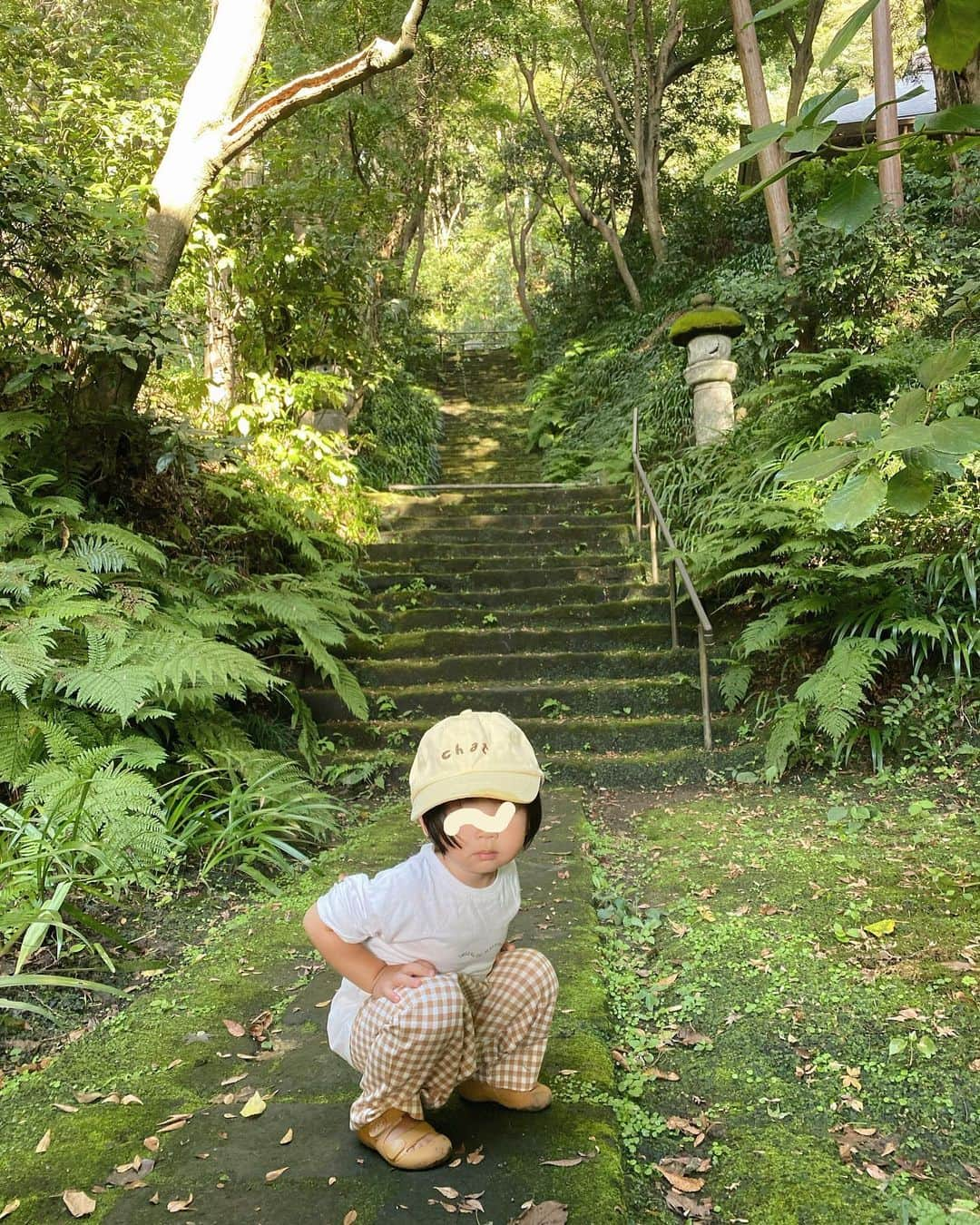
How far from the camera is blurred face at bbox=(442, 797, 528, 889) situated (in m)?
1.51

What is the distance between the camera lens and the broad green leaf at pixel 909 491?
0.75 m

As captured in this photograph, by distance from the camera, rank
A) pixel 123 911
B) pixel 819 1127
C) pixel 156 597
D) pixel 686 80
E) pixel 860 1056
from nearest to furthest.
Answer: pixel 819 1127 < pixel 860 1056 < pixel 123 911 < pixel 156 597 < pixel 686 80

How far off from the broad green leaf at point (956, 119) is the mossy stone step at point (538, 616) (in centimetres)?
532

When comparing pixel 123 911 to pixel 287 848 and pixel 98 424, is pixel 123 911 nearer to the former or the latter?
pixel 287 848

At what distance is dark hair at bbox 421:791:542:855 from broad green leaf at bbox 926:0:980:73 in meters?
1.18

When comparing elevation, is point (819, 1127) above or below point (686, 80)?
below

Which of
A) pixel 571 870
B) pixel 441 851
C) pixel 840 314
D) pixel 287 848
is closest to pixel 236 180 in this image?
pixel 840 314

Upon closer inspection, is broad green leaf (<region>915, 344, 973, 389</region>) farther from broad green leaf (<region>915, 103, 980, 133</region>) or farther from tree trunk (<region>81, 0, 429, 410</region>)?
tree trunk (<region>81, 0, 429, 410</region>)

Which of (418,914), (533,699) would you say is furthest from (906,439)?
(533,699)

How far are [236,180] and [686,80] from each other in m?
11.1

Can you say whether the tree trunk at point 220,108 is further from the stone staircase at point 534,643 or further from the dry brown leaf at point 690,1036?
the dry brown leaf at point 690,1036

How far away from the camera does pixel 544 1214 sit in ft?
4.63

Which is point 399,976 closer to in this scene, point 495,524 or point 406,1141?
point 406,1141

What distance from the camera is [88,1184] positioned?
1574 millimetres
